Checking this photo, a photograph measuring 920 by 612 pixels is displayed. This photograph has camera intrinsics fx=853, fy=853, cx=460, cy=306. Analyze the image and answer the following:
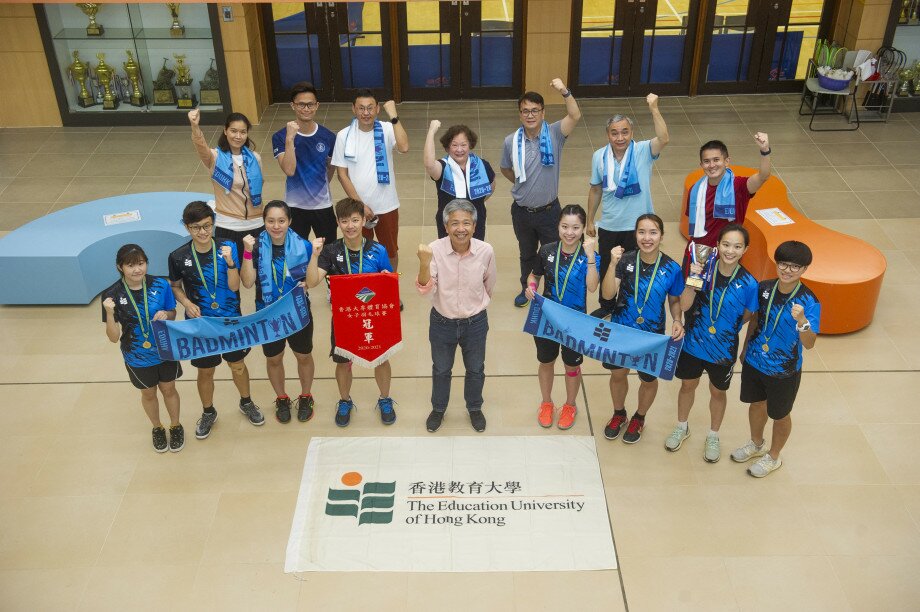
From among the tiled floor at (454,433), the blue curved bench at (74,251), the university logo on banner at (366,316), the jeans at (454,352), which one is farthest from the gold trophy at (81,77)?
the jeans at (454,352)

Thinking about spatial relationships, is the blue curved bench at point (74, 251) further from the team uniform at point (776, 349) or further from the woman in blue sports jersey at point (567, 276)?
the team uniform at point (776, 349)

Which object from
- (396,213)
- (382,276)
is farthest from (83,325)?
(382,276)

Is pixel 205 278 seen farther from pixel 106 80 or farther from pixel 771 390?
pixel 106 80

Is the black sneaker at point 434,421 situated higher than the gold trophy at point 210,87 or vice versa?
the gold trophy at point 210,87

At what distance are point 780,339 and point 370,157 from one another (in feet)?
9.52

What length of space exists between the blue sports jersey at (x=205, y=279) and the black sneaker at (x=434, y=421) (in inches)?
52.3

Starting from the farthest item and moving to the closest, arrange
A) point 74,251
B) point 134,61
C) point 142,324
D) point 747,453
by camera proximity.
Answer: point 134,61 < point 74,251 < point 747,453 < point 142,324

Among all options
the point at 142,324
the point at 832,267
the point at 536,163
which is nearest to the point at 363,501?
the point at 142,324

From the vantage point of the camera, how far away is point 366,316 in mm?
4863

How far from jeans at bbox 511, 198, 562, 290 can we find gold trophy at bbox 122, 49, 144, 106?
238 inches

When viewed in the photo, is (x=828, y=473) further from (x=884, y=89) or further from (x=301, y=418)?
(x=884, y=89)

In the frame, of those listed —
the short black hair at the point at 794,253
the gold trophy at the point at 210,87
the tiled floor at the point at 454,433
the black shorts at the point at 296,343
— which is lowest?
the tiled floor at the point at 454,433

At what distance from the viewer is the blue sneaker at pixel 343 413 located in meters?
5.29

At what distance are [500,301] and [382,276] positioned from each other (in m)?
2.03
